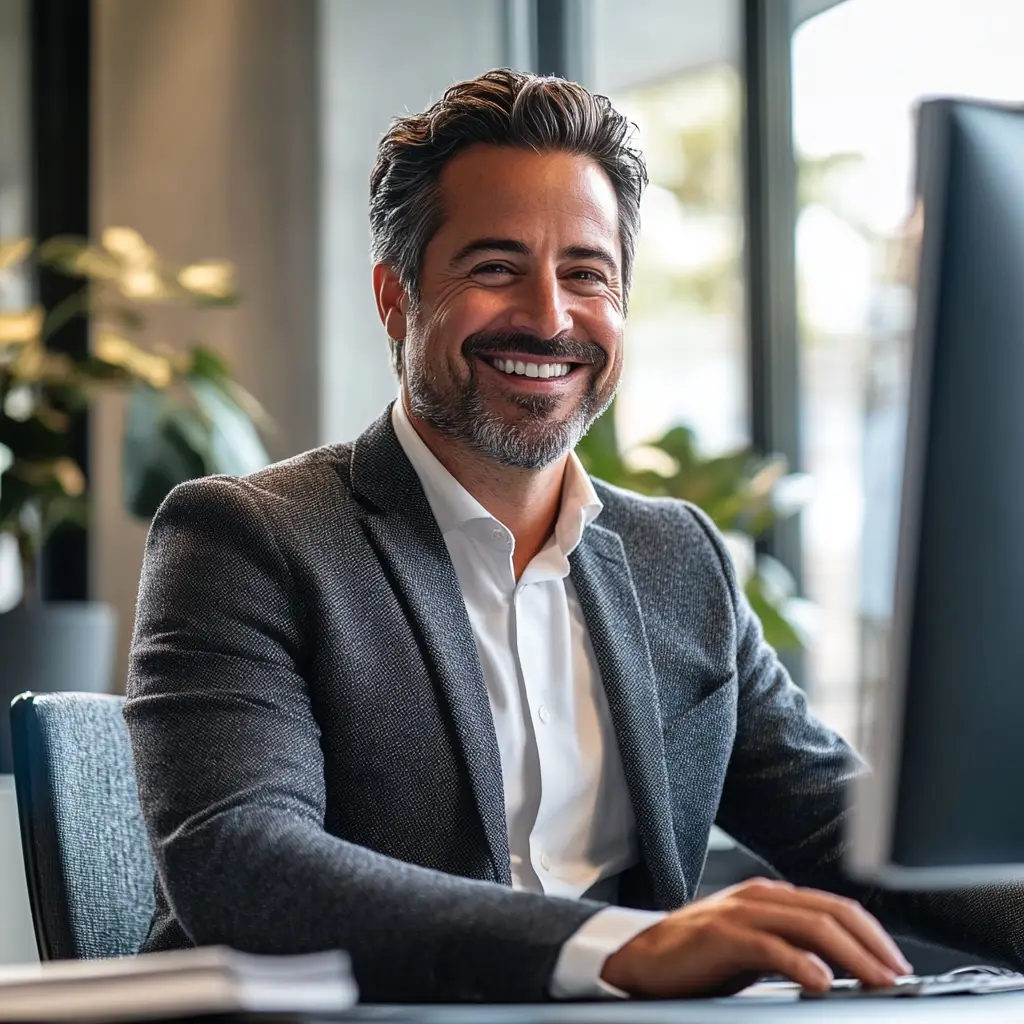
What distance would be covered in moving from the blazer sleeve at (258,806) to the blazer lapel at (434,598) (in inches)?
4.4

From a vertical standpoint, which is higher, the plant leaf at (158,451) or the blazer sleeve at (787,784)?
the plant leaf at (158,451)

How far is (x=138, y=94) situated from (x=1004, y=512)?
3.99m

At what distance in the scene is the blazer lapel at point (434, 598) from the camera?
133 cm

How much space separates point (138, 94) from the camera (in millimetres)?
4285

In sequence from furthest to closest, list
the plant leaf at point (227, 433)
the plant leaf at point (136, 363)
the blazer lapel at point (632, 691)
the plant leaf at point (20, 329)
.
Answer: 1. the plant leaf at point (20, 329)
2. the plant leaf at point (136, 363)
3. the plant leaf at point (227, 433)
4. the blazer lapel at point (632, 691)

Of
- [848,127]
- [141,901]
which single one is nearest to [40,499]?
[848,127]

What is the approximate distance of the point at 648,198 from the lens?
239cm

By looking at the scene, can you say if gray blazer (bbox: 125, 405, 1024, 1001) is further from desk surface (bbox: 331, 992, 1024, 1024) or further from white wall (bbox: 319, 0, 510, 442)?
white wall (bbox: 319, 0, 510, 442)

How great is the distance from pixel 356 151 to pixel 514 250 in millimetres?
2162

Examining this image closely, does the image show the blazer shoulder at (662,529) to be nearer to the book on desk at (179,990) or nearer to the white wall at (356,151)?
the book on desk at (179,990)

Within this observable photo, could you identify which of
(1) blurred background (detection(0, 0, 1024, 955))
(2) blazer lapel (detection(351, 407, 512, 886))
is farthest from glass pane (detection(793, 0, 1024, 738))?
(2) blazer lapel (detection(351, 407, 512, 886))

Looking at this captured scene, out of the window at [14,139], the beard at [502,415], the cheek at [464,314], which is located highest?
the window at [14,139]

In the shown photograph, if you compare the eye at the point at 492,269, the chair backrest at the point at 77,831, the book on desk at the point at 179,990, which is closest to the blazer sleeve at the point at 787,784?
the eye at the point at 492,269

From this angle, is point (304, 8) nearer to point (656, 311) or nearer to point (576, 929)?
point (656, 311)
